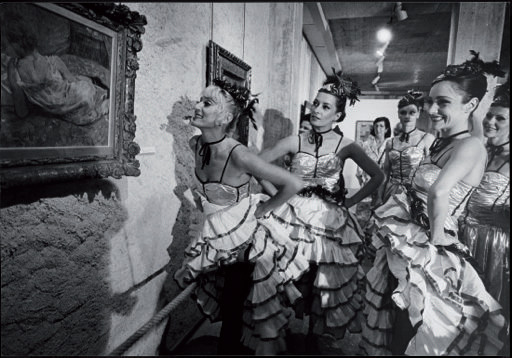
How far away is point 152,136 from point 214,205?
56 cm

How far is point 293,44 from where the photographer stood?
3.71m

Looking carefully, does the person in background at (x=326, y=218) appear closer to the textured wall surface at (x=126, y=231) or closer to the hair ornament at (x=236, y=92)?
the hair ornament at (x=236, y=92)

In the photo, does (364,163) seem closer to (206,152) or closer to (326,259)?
(326,259)

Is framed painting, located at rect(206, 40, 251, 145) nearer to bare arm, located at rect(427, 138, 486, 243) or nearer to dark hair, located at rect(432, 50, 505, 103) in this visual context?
dark hair, located at rect(432, 50, 505, 103)

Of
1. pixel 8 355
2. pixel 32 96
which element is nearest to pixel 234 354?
pixel 8 355

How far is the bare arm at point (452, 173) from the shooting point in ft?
4.75

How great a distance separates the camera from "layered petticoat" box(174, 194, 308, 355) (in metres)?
1.83

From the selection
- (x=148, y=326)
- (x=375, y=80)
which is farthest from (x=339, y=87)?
(x=375, y=80)

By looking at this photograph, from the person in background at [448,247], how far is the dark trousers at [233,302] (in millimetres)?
841

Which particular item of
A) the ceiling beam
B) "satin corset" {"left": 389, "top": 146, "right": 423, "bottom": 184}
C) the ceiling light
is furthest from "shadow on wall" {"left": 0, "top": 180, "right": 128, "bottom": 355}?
the ceiling light

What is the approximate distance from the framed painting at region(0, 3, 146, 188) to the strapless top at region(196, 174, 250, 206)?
0.46m

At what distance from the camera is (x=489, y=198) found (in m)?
1.75

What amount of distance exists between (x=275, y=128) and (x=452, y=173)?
251 centimetres

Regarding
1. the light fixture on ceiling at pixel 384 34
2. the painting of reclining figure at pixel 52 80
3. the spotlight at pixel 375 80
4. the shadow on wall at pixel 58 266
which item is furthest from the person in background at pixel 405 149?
the spotlight at pixel 375 80
